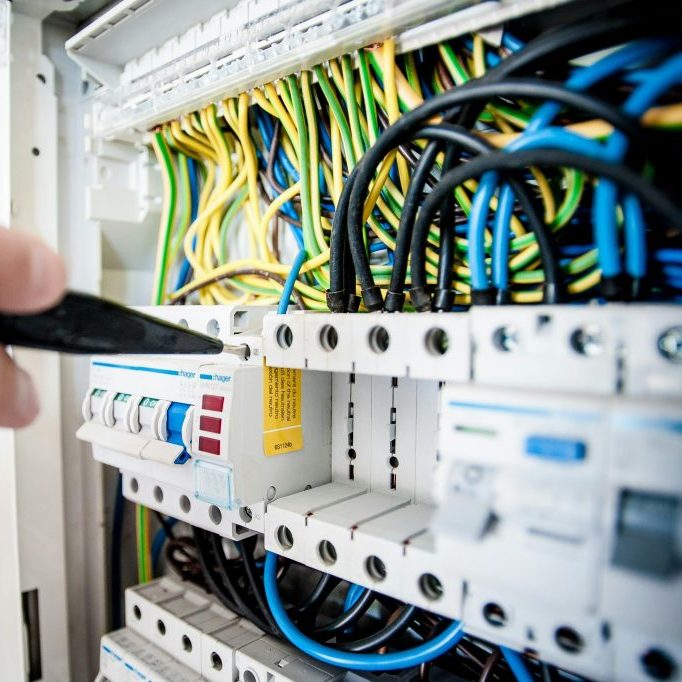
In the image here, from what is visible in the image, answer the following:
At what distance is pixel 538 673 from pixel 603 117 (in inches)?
31.4

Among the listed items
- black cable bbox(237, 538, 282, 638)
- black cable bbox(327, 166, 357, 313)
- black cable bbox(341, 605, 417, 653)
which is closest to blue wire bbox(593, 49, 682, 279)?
black cable bbox(327, 166, 357, 313)

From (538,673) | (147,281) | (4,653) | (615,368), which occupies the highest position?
(147,281)

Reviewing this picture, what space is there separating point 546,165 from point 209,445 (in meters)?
0.63

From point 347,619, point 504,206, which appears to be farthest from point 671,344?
point 347,619

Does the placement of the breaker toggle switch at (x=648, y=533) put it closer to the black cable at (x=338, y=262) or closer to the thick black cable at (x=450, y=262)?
the thick black cable at (x=450, y=262)

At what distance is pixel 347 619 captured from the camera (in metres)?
0.94

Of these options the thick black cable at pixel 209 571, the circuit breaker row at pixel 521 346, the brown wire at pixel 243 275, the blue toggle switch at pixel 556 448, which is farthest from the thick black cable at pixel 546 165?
the thick black cable at pixel 209 571

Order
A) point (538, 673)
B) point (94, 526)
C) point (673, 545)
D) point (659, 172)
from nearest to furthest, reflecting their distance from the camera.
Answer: point (673, 545) < point (659, 172) < point (538, 673) < point (94, 526)

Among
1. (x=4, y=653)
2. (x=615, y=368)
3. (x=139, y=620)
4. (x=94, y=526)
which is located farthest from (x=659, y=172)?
(x=4, y=653)

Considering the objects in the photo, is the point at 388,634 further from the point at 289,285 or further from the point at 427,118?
the point at 427,118

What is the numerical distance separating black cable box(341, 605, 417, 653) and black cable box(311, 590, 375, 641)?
0.06m

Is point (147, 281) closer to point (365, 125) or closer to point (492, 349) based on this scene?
point (365, 125)

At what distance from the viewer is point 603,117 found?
0.57 meters

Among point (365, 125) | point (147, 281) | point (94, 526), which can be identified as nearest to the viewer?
point (365, 125)
